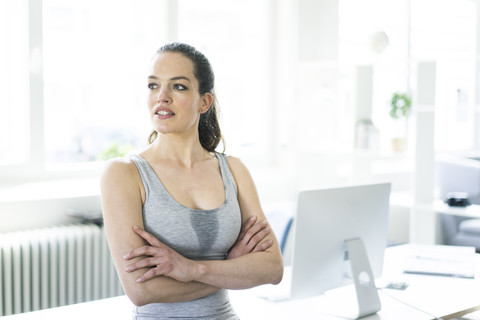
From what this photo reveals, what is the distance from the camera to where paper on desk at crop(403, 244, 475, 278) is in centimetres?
261

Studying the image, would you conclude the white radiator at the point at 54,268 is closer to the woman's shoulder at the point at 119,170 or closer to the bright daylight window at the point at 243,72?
the bright daylight window at the point at 243,72

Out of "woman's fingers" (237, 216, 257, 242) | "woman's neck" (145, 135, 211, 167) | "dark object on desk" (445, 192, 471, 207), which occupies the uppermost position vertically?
"woman's neck" (145, 135, 211, 167)

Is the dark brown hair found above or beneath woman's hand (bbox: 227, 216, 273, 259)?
above

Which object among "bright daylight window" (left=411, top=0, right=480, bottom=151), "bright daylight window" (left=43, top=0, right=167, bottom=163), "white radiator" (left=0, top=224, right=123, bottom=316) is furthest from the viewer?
"bright daylight window" (left=411, top=0, right=480, bottom=151)

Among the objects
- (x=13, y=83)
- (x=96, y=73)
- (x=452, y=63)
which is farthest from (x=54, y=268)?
(x=452, y=63)

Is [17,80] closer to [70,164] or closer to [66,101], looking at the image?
[66,101]

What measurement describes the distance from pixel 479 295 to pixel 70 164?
256 centimetres

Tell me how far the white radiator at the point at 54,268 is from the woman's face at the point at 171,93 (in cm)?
167

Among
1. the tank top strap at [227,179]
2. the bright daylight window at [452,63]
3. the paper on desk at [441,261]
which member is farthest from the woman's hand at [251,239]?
the bright daylight window at [452,63]

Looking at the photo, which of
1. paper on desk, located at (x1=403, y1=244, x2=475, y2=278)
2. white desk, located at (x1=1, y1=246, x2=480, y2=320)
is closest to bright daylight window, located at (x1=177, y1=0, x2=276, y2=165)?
paper on desk, located at (x1=403, y1=244, x2=475, y2=278)

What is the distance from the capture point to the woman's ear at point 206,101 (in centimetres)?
197

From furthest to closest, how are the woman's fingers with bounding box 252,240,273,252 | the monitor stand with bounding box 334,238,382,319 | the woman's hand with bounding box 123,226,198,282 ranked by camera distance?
the monitor stand with bounding box 334,238,382,319
the woman's fingers with bounding box 252,240,273,252
the woman's hand with bounding box 123,226,198,282

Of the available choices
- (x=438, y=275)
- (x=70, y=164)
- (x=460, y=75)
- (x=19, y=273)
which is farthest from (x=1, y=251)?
(x=460, y=75)

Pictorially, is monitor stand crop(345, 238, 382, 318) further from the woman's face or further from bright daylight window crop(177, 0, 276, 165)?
bright daylight window crop(177, 0, 276, 165)
